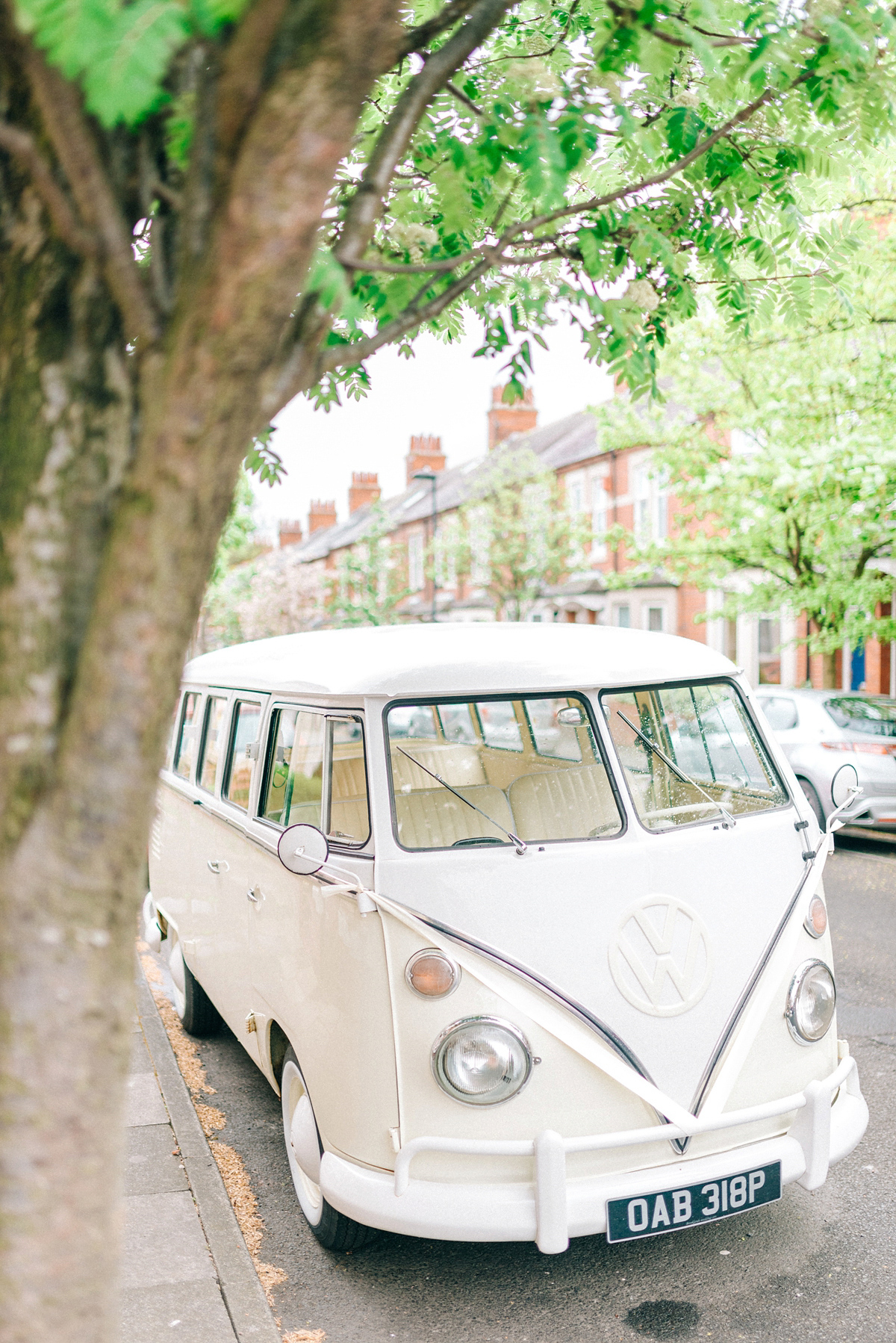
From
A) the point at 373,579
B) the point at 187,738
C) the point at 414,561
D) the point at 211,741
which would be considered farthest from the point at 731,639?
the point at 414,561

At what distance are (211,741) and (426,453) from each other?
4862 cm

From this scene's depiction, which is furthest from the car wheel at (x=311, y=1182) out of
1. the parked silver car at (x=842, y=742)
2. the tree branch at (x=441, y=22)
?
the parked silver car at (x=842, y=742)

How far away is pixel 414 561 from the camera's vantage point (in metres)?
47.8

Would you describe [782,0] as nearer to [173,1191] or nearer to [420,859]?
[420,859]

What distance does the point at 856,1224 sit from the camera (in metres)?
3.92

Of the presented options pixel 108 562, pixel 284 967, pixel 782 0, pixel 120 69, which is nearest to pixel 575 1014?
pixel 284 967

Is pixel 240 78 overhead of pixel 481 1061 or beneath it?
overhead

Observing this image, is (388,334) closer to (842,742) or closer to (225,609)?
(842,742)

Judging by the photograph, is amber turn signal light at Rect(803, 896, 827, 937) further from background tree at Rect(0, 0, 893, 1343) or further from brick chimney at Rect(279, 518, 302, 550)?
brick chimney at Rect(279, 518, 302, 550)

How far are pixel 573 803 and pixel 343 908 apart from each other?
3.32ft

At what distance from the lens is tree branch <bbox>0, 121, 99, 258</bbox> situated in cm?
165

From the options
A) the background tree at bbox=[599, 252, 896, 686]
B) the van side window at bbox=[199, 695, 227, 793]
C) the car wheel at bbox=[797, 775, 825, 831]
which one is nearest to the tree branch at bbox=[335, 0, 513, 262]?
the van side window at bbox=[199, 695, 227, 793]

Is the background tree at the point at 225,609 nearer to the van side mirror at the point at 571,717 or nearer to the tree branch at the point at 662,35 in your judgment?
the van side mirror at the point at 571,717

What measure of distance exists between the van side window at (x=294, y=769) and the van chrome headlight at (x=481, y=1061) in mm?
1020
